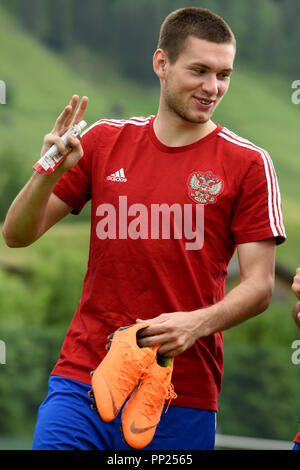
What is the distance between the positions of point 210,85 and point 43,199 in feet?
2.70

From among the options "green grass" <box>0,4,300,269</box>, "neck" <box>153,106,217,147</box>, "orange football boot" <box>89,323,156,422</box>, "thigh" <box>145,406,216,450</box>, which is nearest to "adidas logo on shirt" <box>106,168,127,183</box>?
"neck" <box>153,106,217,147</box>

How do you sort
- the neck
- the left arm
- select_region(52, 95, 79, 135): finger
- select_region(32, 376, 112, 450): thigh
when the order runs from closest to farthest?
the left arm → select_region(32, 376, 112, 450): thigh → select_region(52, 95, 79, 135): finger → the neck

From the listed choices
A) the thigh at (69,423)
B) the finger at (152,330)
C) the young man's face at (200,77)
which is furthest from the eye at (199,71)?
the thigh at (69,423)

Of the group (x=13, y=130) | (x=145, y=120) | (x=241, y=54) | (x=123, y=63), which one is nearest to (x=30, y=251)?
(x=13, y=130)

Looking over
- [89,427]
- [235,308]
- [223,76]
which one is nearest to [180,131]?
[223,76]

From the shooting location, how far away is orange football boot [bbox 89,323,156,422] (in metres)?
3.05

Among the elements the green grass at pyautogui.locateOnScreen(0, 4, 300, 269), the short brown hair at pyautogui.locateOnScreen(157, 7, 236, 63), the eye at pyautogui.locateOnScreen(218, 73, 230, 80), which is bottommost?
the eye at pyautogui.locateOnScreen(218, 73, 230, 80)

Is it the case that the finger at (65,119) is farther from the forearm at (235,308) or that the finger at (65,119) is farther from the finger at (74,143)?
the forearm at (235,308)

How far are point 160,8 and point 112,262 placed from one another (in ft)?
93.5

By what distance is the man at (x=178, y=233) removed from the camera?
333 cm

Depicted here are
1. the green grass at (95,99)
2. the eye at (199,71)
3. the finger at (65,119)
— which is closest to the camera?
the finger at (65,119)

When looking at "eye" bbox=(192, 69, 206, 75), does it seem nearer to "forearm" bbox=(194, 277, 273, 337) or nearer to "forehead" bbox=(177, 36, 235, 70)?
"forehead" bbox=(177, 36, 235, 70)

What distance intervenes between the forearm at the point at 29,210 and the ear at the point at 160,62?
716 millimetres

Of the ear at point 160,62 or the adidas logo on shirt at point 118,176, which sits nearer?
the adidas logo on shirt at point 118,176
